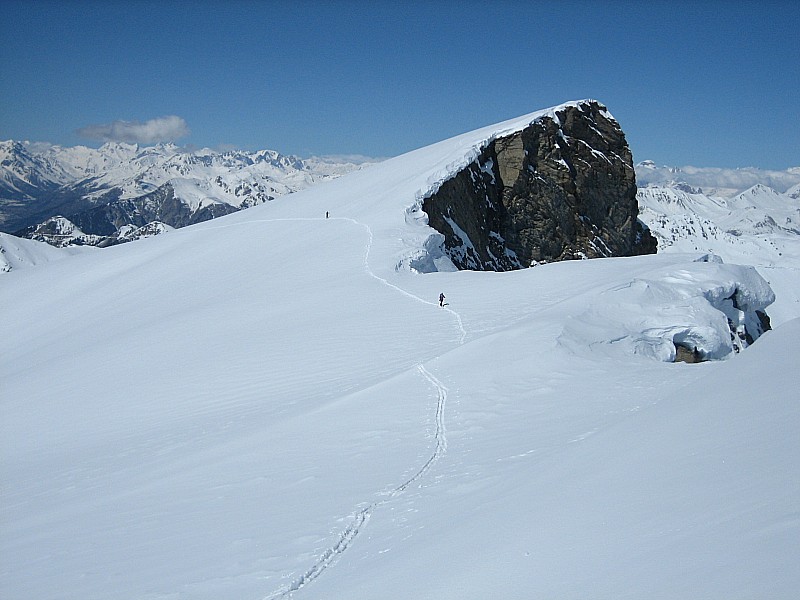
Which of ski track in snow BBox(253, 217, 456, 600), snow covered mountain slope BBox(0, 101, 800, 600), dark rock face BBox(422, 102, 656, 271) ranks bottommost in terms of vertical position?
ski track in snow BBox(253, 217, 456, 600)

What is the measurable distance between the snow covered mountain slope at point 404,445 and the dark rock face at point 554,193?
56.8ft

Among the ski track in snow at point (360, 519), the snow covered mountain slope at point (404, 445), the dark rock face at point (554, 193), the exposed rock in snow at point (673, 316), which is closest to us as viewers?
the snow covered mountain slope at point (404, 445)

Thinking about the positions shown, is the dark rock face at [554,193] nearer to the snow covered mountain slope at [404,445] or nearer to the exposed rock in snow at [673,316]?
the snow covered mountain slope at [404,445]

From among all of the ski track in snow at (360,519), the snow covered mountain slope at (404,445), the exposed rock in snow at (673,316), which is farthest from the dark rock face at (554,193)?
the ski track in snow at (360,519)

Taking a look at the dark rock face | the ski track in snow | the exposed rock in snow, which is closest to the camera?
the ski track in snow

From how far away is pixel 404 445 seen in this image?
1059 centimetres

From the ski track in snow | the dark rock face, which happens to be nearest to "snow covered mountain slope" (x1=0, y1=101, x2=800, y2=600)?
the ski track in snow

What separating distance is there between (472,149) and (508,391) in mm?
32237

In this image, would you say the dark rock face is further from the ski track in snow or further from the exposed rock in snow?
the ski track in snow

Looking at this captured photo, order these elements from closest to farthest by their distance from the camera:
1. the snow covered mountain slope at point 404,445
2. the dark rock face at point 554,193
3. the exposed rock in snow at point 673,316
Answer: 1. the snow covered mountain slope at point 404,445
2. the exposed rock in snow at point 673,316
3. the dark rock face at point 554,193

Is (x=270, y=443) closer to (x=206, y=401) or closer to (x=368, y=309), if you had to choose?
(x=206, y=401)

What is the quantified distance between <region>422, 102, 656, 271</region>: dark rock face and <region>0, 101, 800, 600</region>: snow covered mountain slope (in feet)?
56.8

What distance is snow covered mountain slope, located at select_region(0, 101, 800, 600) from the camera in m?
5.00

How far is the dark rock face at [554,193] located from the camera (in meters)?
42.8
